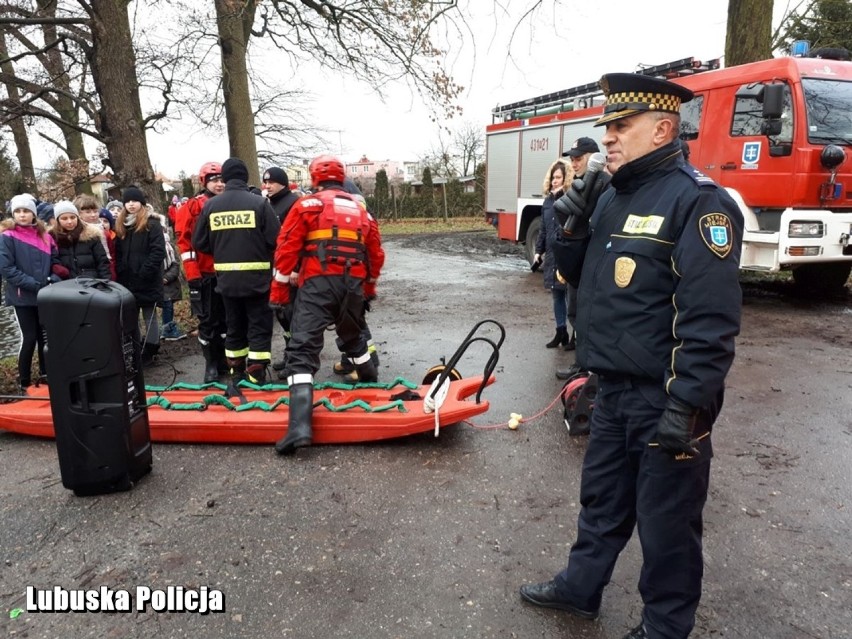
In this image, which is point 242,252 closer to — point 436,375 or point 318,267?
point 318,267

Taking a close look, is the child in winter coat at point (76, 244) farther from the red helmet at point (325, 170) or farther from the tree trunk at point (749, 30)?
the tree trunk at point (749, 30)

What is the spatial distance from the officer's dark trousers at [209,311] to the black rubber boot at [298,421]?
1.98 metres

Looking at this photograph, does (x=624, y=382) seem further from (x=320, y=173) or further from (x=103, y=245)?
(x=103, y=245)

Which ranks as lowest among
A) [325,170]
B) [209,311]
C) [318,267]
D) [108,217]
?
[209,311]

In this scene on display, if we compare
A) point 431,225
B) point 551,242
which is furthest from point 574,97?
point 431,225

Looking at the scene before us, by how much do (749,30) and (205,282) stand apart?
9187mm

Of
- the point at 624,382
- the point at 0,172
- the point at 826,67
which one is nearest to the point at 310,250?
the point at 624,382

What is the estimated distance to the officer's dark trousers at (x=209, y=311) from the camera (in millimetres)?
5508

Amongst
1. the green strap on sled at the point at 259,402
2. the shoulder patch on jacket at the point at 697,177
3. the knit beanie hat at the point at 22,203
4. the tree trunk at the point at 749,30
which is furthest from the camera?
the tree trunk at the point at 749,30

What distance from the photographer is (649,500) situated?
1.99 metres

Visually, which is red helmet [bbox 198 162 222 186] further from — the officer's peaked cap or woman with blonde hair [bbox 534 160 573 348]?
the officer's peaked cap

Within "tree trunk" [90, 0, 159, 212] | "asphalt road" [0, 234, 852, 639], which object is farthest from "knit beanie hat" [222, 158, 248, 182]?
"tree trunk" [90, 0, 159, 212]

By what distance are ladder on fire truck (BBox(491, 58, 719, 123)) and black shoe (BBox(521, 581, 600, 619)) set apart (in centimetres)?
640

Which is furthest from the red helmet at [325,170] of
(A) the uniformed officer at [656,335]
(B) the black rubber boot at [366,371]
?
(A) the uniformed officer at [656,335]
